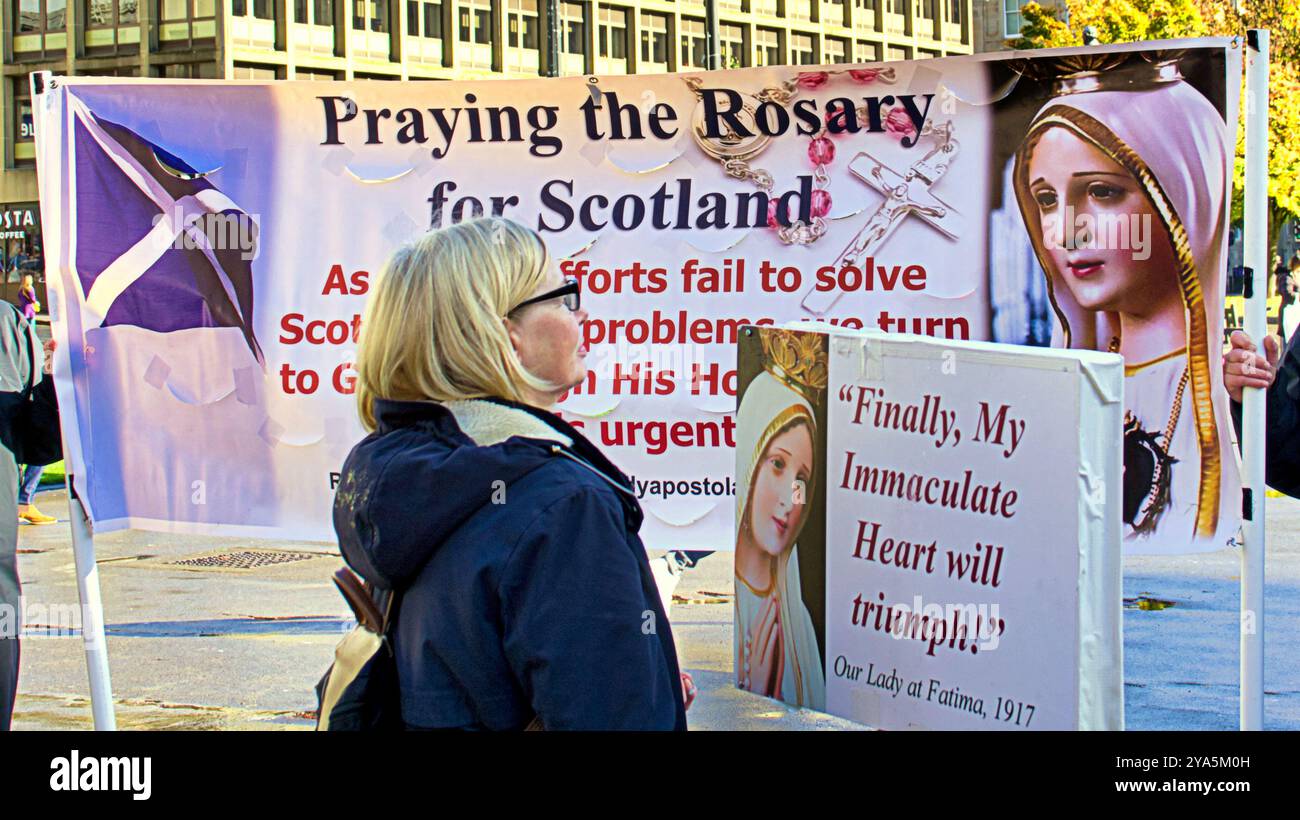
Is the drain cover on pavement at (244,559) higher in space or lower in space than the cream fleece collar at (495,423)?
lower

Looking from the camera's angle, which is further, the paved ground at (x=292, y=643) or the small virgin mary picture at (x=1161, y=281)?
the paved ground at (x=292, y=643)

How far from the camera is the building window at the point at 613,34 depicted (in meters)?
59.7

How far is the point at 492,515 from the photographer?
7.54ft

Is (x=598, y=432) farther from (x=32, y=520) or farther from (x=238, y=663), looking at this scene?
(x=32, y=520)

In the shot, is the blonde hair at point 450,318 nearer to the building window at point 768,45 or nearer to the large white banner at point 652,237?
the large white banner at point 652,237

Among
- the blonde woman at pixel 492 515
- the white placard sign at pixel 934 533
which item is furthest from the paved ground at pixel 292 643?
the blonde woman at pixel 492 515

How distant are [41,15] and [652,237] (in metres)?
54.8

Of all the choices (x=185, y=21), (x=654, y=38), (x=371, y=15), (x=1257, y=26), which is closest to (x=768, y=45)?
(x=654, y=38)

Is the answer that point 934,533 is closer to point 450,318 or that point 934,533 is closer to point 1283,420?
point 450,318

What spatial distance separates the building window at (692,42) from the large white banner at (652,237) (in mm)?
58878

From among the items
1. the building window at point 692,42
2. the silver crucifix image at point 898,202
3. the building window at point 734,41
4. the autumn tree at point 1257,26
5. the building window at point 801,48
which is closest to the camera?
the silver crucifix image at point 898,202

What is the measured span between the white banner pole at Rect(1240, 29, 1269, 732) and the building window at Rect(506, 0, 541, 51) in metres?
55.1

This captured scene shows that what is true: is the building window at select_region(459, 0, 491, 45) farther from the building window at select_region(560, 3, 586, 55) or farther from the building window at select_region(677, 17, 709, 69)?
the building window at select_region(677, 17, 709, 69)

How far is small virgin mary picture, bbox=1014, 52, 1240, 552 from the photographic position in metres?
4.10
